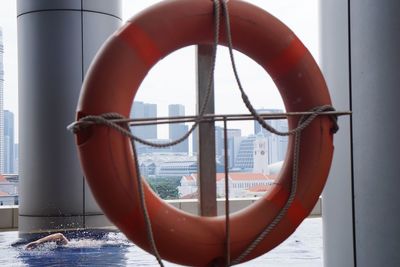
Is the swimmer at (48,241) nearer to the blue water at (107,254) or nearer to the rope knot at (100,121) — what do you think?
the blue water at (107,254)

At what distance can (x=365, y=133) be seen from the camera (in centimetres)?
207

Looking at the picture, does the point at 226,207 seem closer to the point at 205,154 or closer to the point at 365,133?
the point at 205,154

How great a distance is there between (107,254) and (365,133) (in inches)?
102

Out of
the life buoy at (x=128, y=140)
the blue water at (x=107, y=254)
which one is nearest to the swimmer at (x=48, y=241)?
the blue water at (x=107, y=254)

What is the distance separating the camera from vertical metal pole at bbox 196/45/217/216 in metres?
1.97

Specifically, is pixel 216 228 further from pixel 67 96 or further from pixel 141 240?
pixel 67 96

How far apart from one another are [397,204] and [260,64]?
0.66 meters

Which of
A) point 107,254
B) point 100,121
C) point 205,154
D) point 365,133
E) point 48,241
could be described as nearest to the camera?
point 100,121

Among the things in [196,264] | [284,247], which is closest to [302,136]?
[196,264]

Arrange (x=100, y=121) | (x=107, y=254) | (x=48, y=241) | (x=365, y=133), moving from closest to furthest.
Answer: (x=100, y=121) → (x=365, y=133) → (x=107, y=254) → (x=48, y=241)

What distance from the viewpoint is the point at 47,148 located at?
598 cm

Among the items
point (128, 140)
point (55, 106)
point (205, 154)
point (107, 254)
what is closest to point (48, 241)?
point (107, 254)

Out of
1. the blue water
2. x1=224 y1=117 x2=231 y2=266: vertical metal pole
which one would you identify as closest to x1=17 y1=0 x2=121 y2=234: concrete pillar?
the blue water

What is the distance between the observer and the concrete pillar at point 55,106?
5.95 meters
